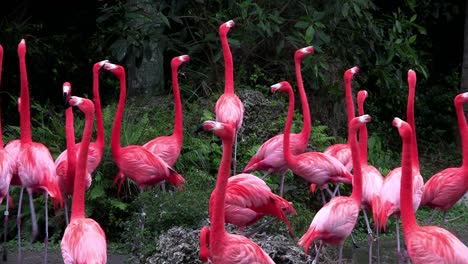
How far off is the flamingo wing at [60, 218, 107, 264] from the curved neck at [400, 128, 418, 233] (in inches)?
70.7

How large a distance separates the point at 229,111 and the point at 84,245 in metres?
2.87

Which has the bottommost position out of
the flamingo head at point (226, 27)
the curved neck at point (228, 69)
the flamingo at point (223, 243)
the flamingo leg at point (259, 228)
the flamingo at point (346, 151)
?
the flamingo leg at point (259, 228)

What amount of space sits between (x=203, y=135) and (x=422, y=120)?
502 centimetres


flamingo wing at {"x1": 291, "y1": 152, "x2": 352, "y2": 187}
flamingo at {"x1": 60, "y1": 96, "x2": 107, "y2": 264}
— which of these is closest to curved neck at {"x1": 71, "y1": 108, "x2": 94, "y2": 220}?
flamingo at {"x1": 60, "y1": 96, "x2": 107, "y2": 264}

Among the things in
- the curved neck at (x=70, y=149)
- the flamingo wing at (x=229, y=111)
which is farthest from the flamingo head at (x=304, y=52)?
the curved neck at (x=70, y=149)

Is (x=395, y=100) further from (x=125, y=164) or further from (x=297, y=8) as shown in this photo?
(x=125, y=164)

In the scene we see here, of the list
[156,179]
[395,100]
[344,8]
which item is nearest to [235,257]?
[156,179]

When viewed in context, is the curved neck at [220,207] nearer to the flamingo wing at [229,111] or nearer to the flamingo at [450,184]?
the flamingo at [450,184]

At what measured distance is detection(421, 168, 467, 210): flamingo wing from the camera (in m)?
6.37

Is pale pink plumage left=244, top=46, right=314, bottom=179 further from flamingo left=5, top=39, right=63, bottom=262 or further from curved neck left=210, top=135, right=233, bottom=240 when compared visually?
curved neck left=210, top=135, right=233, bottom=240

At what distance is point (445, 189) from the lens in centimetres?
641

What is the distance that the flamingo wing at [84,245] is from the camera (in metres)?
4.79

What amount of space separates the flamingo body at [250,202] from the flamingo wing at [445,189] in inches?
49.8

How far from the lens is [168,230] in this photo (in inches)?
238
